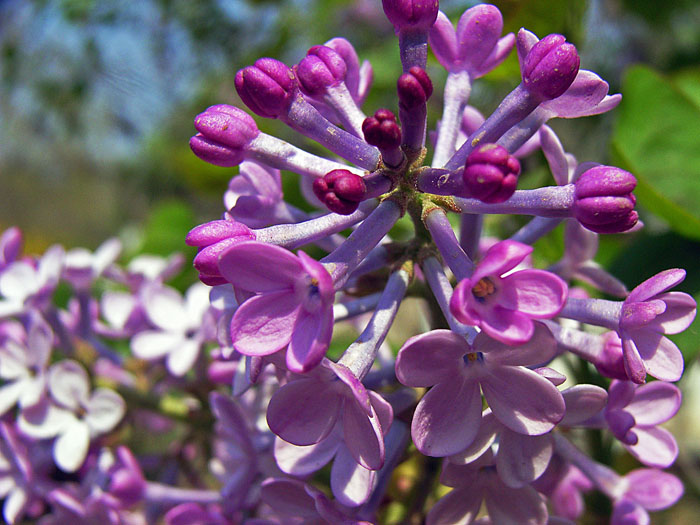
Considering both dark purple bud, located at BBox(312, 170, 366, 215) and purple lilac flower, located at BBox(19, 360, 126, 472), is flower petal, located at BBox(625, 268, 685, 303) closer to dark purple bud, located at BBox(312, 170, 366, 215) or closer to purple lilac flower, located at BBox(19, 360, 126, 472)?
dark purple bud, located at BBox(312, 170, 366, 215)

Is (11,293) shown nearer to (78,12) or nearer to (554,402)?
(554,402)

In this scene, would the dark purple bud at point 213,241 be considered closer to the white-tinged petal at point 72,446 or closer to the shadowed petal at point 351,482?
the shadowed petal at point 351,482

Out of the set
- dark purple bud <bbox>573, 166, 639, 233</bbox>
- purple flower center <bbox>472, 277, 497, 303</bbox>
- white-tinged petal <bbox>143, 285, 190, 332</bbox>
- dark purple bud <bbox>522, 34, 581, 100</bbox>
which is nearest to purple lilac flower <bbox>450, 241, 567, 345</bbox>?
purple flower center <bbox>472, 277, 497, 303</bbox>

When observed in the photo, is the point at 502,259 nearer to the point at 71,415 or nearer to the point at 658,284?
the point at 658,284

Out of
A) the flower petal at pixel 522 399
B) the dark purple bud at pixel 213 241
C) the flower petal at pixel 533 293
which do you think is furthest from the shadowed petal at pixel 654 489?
the dark purple bud at pixel 213 241

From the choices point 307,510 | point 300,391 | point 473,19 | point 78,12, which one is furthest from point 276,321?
point 78,12
